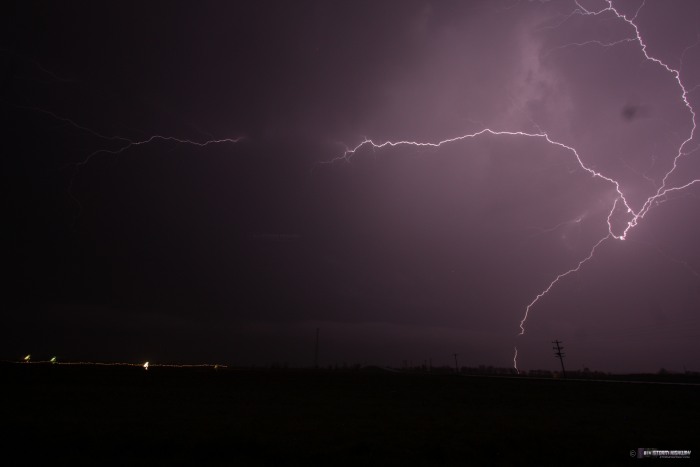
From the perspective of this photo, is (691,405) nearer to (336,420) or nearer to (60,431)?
(336,420)

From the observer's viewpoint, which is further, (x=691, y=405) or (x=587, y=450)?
(x=691, y=405)

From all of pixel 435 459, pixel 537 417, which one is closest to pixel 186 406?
pixel 435 459

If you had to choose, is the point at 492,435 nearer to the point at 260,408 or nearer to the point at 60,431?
the point at 260,408

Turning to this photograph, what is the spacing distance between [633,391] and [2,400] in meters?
29.9

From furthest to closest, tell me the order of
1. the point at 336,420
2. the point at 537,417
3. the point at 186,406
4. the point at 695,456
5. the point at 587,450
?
the point at 186,406 → the point at 537,417 → the point at 336,420 → the point at 587,450 → the point at 695,456

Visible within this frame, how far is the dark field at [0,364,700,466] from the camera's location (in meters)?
7.94

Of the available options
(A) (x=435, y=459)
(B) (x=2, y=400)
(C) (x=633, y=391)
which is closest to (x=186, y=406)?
(B) (x=2, y=400)

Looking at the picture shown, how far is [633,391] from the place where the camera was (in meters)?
21.5

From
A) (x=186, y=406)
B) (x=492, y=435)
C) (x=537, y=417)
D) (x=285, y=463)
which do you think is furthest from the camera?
(x=186, y=406)

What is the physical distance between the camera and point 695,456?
816cm

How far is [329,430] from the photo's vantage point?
10.5m

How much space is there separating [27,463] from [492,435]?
1021cm

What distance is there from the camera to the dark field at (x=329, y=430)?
7938mm

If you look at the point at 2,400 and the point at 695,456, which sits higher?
the point at 2,400
